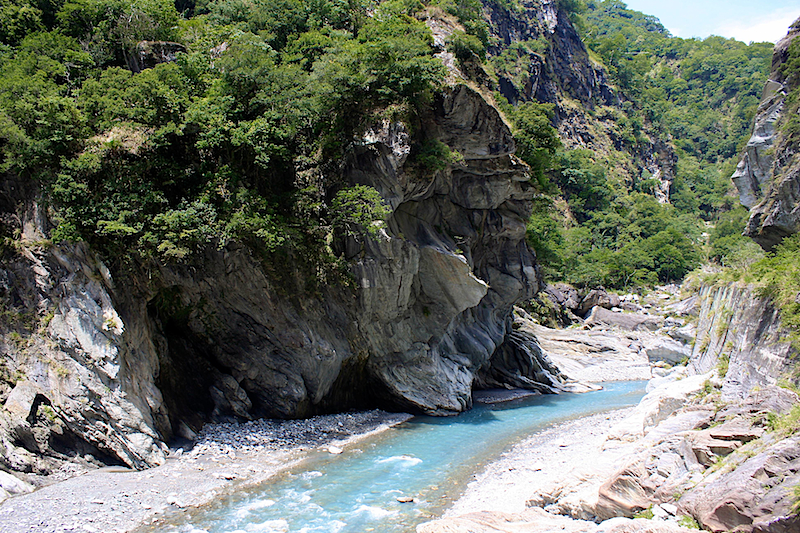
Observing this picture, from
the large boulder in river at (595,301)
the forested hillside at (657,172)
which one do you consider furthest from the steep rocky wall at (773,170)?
the large boulder in river at (595,301)

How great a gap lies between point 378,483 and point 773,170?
25.7 meters

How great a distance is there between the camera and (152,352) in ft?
52.5

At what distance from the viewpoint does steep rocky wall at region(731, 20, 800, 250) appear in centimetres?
2370

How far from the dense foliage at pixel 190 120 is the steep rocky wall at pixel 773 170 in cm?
1781

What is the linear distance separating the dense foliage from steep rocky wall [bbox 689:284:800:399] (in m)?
12.5

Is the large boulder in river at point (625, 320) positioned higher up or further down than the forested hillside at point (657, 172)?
further down

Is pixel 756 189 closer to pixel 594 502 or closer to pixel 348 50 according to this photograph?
pixel 348 50

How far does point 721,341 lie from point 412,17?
21998mm

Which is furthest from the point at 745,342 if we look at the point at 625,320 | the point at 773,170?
the point at 625,320

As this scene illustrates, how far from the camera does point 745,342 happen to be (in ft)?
41.4

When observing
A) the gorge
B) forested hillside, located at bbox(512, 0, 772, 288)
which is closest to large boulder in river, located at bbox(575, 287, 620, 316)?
forested hillside, located at bbox(512, 0, 772, 288)

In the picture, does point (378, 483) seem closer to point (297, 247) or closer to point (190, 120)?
point (297, 247)

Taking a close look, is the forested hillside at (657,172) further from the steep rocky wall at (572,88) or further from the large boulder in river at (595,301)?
the large boulder in river at (595,301)

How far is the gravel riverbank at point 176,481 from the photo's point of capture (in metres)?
10.1
